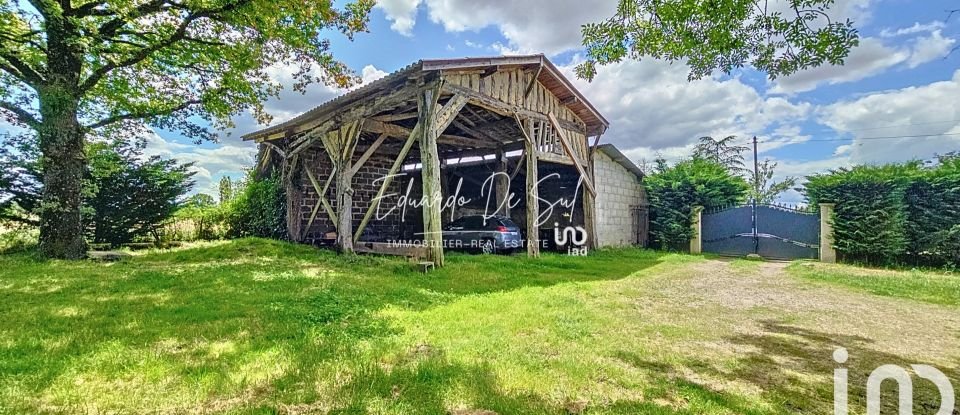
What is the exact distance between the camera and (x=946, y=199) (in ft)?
32.4

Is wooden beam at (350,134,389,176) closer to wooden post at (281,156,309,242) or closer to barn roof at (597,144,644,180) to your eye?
wooden post at (281,156,309,242)

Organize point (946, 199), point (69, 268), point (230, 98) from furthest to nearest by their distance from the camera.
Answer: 1. point (230, 98)
2. point (946, 199)
3. point (69, 268)

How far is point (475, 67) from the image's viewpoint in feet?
30.3

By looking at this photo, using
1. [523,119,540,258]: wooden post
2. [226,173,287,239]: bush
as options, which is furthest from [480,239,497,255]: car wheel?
[226,173,287,239]: bush

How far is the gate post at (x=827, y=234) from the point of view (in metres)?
11.5

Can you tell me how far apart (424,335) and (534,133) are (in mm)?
8700

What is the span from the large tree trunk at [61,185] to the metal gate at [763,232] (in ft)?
57.3

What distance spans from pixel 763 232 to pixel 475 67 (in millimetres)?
10817

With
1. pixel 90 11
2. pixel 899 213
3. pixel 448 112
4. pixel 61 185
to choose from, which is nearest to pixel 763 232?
pixel 899 213

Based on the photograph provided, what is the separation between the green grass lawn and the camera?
8.21ft

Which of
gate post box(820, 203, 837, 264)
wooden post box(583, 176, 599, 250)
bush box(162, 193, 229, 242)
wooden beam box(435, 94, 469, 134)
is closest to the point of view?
wooden beam box(435, 94, 469, 134)

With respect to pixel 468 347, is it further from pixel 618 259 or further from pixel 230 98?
pixel 230 98

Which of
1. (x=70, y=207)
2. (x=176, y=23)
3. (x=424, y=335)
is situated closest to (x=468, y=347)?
(x=424, y=335)

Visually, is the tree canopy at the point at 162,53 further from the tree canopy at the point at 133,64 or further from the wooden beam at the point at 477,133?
the wooden beam at the point at 477,133
